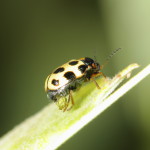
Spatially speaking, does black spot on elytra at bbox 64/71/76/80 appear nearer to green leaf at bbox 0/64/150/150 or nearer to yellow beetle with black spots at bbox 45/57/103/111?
yellow beetle with black spots at bbox 45/57/103/111

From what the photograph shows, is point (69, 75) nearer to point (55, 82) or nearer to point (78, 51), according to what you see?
point (55, 82)

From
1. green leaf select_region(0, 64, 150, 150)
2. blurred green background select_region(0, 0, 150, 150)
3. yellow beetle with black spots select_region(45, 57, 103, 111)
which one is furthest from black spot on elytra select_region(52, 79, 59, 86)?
blurred green background select_region(0, 0, 150, 150)

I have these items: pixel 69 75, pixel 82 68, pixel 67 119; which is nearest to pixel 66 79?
pixel 69 75

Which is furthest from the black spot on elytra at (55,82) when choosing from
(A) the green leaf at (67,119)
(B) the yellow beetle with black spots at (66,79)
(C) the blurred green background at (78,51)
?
(C) the blurred green background at (78,51)

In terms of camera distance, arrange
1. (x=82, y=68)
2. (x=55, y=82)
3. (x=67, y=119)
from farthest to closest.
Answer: (x=82, y=68)
(x=55, y=82)
(x=67, y=119)

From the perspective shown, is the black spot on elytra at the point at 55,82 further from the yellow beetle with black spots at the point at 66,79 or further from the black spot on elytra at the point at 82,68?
the black spot on elytra at the point at 82,68

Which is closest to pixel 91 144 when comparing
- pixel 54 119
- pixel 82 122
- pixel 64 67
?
pixel 64 67
